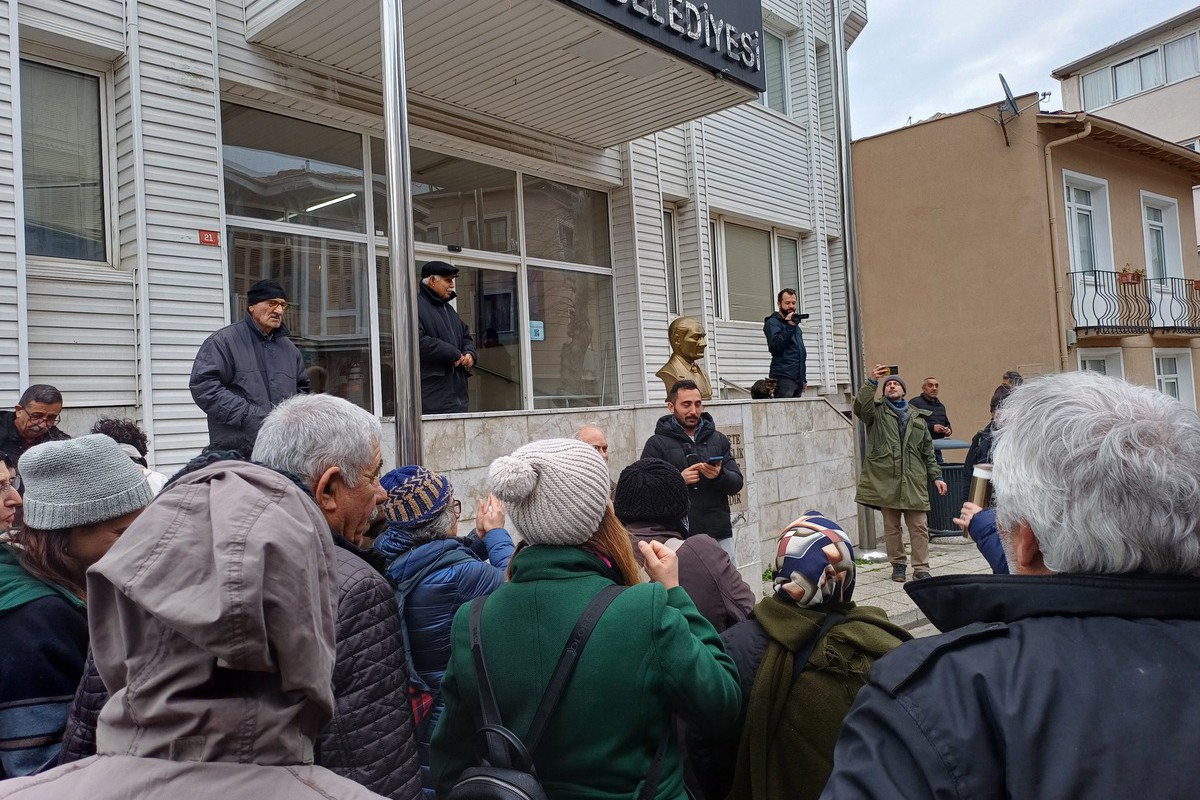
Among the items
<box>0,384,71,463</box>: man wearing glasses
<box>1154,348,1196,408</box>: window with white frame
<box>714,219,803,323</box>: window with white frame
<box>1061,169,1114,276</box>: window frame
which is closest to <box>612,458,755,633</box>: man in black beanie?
<box>0,384,71,463</box>: man wearing glasses

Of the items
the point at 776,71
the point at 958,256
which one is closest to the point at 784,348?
the point at 776,71

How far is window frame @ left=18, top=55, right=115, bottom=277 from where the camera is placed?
618cm

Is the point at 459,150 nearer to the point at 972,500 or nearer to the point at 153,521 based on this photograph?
the point at 972,500

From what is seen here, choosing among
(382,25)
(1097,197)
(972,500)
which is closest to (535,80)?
(382,25)

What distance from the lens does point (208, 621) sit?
1.10m

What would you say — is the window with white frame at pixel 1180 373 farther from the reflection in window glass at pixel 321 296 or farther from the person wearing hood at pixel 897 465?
the reflection in window glass at pixel 321 296

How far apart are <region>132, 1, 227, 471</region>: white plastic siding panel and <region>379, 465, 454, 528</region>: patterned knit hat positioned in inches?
181

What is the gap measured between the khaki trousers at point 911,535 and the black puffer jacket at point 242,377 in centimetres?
602

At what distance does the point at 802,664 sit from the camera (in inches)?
90.4

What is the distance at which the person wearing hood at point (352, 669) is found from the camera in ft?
6.30

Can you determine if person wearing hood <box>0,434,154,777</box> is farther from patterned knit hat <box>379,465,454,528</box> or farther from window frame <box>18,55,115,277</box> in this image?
window frame <box>18,55,115,277</box>

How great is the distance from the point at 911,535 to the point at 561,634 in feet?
24.3

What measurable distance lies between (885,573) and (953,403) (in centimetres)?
956

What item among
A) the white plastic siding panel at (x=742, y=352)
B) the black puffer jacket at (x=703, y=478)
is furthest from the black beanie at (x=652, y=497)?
the white plastic siding panel at (x=742, y=352)
